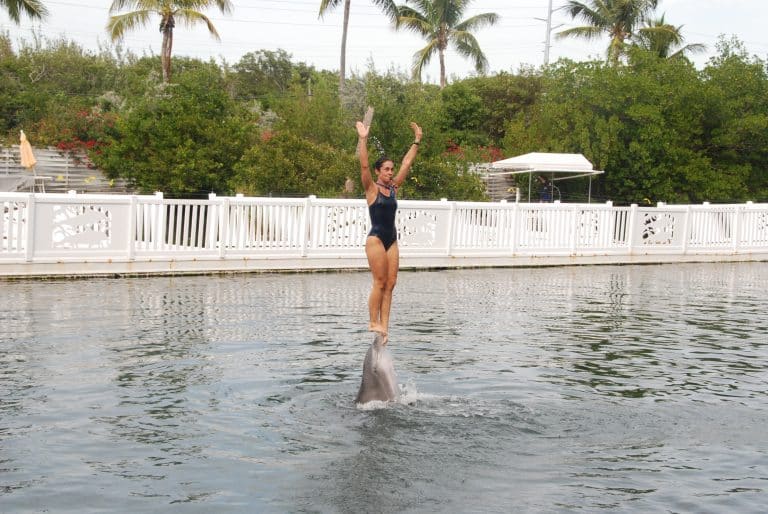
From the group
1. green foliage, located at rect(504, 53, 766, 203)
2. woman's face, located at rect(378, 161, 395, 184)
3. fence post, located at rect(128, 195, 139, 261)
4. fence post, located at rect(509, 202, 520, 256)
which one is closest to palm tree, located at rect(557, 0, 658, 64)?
green foliage, located at rect(504, 53, 766, 203)

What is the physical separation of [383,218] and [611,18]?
149 feet

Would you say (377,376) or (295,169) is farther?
(295,169)

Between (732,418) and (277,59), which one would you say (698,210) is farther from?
(277,59)

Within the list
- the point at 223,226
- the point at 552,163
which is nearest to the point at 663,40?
the point at 552,163

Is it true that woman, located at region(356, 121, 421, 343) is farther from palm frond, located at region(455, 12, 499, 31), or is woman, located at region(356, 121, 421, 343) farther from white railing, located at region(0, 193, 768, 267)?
palm frond, located at region(455, 12, 499, 31)

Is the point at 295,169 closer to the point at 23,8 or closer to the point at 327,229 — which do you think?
the point at 327,229

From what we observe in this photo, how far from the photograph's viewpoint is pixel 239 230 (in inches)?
762

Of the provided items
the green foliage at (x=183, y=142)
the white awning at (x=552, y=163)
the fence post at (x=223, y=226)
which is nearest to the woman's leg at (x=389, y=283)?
the fence post at (x=223, y=226)

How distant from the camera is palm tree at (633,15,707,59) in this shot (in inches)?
1793

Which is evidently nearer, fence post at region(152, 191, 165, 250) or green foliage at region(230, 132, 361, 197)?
fence post at region(152, 191, 165, 250)

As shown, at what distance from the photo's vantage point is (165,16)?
139 ft

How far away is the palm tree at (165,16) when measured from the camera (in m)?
41.8

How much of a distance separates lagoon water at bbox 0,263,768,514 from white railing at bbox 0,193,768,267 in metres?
3.00

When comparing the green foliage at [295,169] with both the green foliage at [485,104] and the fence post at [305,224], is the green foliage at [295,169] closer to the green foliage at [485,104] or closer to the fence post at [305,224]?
the fence post at [305,224]
